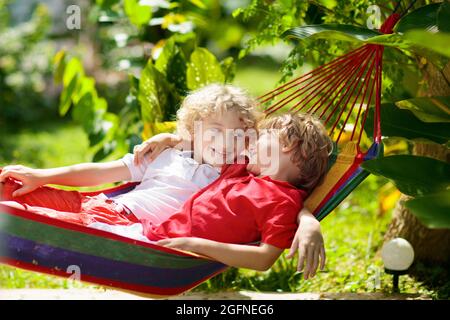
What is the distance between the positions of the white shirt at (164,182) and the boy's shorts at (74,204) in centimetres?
4

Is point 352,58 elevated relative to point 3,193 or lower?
elevated

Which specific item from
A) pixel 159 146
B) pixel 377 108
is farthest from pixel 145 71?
pixel 377 108

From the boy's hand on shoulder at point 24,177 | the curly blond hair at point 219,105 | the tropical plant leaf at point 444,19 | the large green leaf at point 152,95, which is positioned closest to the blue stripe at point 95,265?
the boy's hand on shoulder at point 24,177

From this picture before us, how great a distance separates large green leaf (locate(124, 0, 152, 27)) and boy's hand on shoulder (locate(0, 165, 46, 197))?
1.48 m

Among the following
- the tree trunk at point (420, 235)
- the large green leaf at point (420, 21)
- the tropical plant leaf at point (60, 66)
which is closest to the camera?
the large green leaf at point (420, 21)

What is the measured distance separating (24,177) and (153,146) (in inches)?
17.8

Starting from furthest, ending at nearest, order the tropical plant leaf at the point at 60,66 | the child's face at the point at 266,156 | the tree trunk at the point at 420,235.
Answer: the tropical plant leaf at the point at 60,66
the tree trunk at the point at 420,235
the child's face at the point at 266,156

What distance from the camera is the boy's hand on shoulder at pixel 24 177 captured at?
2.42 meters

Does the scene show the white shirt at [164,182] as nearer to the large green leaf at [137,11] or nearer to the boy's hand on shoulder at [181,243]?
the boy's hand on shoulder at [181,243]

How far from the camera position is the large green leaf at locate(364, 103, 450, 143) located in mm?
2428

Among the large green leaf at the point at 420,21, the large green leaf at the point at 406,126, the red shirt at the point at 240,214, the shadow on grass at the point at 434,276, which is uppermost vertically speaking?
the large green leaf at the point at 420,21
